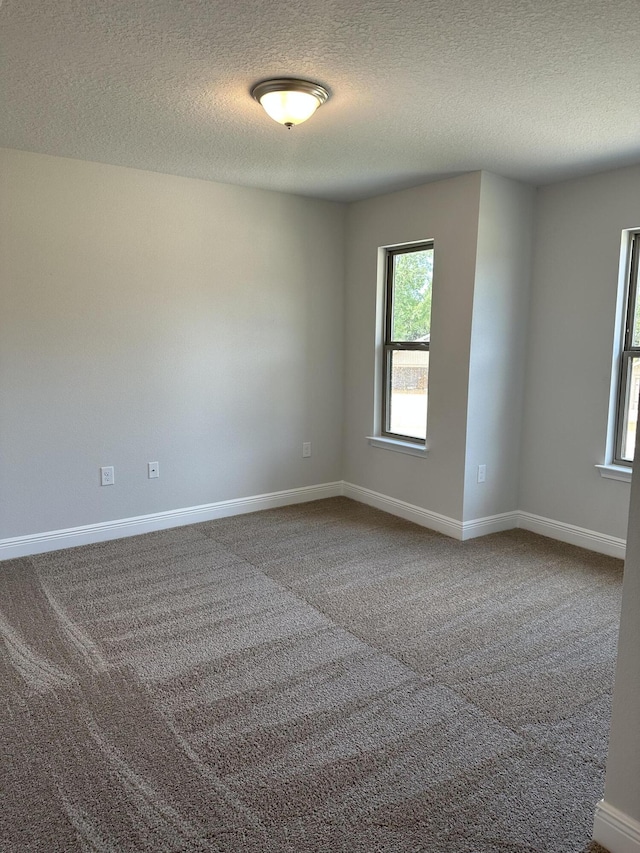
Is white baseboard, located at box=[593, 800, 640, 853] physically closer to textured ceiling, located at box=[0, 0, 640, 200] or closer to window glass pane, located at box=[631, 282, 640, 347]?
textured ceiling, located at box=[0, 0, 640, 200]

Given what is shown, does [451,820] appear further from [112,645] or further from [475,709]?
[112,645]

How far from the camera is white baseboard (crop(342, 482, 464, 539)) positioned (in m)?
4.36

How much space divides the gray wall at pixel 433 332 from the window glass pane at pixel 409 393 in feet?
0.52

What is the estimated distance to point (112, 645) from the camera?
284 cm

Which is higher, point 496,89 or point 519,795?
point 496,89

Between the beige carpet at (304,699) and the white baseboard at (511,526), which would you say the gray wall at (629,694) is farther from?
the white baseboard at (511,526)

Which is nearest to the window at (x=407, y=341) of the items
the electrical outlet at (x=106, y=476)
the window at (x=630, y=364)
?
the window at (x=630, y=364)

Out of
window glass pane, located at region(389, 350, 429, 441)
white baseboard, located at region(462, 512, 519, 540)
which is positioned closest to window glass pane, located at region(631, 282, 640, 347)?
window glass pane, located at region(389, 350, 429, 441)

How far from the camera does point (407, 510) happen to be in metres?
4.73

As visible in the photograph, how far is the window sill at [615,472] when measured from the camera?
12.7 feet

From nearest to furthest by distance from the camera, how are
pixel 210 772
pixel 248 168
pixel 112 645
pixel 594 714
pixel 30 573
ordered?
1. pixel 210 772
2. pixel 594 714
3. pixel 112 645
4. pixel 30 573
5. pixel 248 168

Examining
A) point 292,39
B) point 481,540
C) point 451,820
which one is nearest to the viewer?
point 451,820

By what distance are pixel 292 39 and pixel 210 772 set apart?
8.25ft

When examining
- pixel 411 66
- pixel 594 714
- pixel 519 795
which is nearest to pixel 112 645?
pixel 519 795
